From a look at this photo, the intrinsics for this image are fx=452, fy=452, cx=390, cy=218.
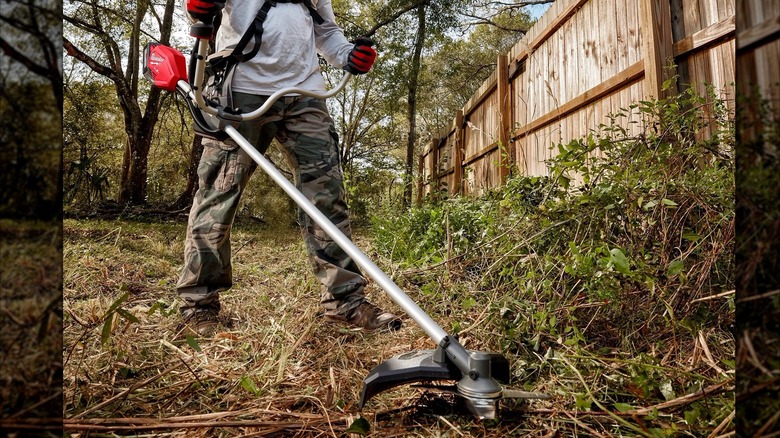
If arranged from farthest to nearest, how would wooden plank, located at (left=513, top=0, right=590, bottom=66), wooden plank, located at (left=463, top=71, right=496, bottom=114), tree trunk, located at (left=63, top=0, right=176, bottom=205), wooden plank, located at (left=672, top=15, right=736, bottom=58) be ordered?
tree trunk, located at (left=63, top=0, right=176, bottom=205)
wooden plank, located at (left=463, top=71, right=496, bottom=114)
wooden plank, located at (left=513, top=0, right=590, bottom=66)
wooden plank, located at (left=672, top=15, right=736, bottom=58)

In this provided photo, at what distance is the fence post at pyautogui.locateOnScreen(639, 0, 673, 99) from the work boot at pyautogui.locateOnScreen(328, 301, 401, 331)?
6.55 feet

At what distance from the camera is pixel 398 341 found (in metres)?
1.76

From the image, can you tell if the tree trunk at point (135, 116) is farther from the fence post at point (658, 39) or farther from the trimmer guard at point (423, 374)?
the trimmer guard at point (423, 374)

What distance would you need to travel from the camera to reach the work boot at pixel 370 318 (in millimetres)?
1913

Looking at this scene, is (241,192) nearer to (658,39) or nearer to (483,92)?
(658,39)

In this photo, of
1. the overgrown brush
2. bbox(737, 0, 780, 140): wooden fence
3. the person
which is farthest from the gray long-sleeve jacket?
Result: bbox(737, 0, 780, 140): wooden fence

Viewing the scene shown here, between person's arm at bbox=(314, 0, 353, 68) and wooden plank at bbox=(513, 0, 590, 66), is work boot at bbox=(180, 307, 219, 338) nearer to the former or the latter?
person's arm at bbox=(314, 0, 353, 68)

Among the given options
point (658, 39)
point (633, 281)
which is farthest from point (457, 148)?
point (633, 281)

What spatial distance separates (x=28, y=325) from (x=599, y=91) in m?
3.49

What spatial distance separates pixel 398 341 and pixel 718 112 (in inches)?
67.6

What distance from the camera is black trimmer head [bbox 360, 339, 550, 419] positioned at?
93 cm

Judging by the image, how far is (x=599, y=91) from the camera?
3.19 metres

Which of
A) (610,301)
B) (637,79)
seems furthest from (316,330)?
(637,79)

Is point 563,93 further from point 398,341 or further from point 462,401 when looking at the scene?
point 462,401
